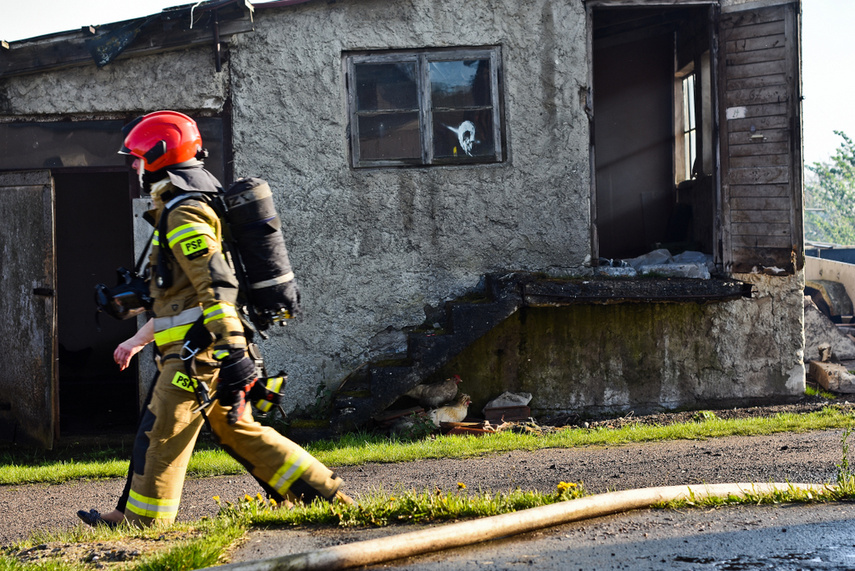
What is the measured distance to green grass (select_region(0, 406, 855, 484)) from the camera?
600 cm

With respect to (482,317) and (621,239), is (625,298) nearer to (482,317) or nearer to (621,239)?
(482,317)

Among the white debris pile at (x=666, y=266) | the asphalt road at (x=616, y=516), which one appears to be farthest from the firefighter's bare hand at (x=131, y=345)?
the white debris pile at (x=666, y=266)

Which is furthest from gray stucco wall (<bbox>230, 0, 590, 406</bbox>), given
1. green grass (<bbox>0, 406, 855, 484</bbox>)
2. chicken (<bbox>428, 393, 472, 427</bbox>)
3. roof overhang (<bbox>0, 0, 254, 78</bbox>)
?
green grass (<bbox>0, 406, 855, 484</bbox>)

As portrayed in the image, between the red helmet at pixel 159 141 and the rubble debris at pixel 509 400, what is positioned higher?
the red helmet at pixel 159 141

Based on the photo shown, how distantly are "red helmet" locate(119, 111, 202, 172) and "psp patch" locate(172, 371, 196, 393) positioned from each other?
106 centimetres

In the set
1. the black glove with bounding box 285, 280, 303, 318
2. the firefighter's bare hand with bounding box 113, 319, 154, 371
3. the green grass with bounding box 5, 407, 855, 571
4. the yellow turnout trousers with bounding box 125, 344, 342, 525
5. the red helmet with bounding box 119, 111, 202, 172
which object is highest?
the red helmet with bounding box 119, 111, 202, 172

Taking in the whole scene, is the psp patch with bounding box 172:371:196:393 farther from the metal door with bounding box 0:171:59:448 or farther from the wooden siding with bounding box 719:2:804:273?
the wooden siding with bounding box 719:2:804:273

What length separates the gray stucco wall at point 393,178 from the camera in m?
7.46

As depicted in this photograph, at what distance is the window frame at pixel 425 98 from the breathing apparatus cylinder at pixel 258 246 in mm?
3867

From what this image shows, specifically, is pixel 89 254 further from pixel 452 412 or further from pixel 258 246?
pixel 258 246

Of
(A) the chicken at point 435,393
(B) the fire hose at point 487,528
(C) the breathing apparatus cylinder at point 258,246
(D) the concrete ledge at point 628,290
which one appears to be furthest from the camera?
(A) the chicken at point 435,393

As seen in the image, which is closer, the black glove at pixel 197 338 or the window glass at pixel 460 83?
the black glove at pixel 197 338

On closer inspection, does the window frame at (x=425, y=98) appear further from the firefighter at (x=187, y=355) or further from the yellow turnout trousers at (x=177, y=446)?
the yellow turnout trousers at (x=177, y=446)

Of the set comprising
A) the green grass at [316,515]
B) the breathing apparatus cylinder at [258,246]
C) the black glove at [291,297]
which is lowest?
the green grass at [316,515]
